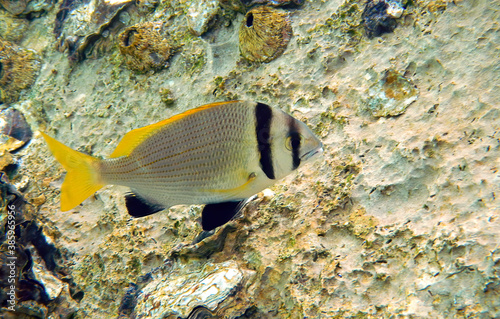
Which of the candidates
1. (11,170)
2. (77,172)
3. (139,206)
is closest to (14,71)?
(11,170)

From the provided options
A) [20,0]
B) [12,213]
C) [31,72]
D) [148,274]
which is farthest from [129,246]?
[20,0]

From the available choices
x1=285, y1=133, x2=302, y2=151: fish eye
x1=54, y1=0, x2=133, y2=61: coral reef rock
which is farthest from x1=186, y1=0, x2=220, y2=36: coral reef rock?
x1=285, y1=133, x2=302, y2=151: fish eye

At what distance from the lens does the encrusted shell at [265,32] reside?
2.96 m

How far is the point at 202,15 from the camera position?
11.0 ft

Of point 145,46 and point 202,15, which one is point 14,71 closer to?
point 145,46

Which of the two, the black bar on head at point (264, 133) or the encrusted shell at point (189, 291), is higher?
the black bar on head at point (264, 133)

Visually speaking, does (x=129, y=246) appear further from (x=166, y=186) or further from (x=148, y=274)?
(x=166, y=186)

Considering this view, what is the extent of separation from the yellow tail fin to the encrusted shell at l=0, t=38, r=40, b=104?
301cm

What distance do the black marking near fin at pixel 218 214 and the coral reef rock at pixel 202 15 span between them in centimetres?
239

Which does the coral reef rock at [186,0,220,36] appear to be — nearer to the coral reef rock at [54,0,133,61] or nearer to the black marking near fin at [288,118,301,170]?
the coral reef rock at [54,0,133,61]

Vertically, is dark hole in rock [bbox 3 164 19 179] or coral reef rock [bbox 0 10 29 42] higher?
coral reef rock [bbox 0 10 29 42]

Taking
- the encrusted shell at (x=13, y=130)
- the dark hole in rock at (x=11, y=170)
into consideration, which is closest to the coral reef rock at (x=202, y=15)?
the encrusted shell at (x=13, y=130)

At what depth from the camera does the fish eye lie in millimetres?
1632

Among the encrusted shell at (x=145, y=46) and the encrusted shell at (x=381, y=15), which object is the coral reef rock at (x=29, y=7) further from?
the encrusted shell at (x=381, y=15)
